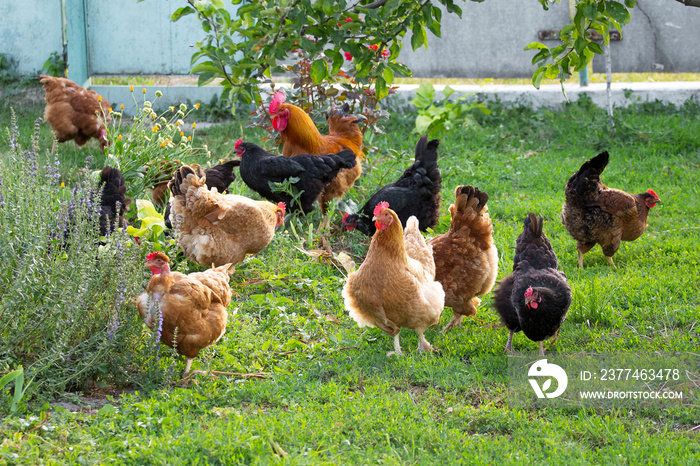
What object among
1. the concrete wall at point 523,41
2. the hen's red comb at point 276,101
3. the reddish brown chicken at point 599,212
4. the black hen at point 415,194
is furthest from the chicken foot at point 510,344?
the concrete wall at point 523,41

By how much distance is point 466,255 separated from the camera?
16.3ft

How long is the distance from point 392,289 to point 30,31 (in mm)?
10617

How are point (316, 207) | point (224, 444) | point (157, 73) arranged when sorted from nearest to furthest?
point (224, 444) < point (316, 207) < point (157, 73)

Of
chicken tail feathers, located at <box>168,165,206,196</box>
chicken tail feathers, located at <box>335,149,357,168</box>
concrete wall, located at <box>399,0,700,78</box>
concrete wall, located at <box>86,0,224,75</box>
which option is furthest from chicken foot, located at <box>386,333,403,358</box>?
concrete wall, located at <box>86,0,224,75</box>

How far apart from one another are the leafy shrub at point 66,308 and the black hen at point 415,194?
2.59 metres

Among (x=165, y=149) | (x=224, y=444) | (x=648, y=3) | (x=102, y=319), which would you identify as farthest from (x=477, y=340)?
(x=648, y=3)

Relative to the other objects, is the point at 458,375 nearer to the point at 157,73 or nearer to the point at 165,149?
Answer: the point at 165,149

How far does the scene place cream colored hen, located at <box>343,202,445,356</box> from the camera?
4.41 m

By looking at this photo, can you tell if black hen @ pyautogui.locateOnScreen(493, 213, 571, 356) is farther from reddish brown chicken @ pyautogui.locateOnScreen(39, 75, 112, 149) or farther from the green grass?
reddish brown chicken @ pyautogui.locateOnScreen(39, 75, 112, 149)

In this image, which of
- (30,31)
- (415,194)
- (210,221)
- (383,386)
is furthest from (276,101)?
(30,31)

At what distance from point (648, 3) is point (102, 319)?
439 inches

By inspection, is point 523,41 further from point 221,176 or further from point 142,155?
point 142,155

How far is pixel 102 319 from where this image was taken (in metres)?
4.01

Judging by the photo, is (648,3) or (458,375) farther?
(648,3)
